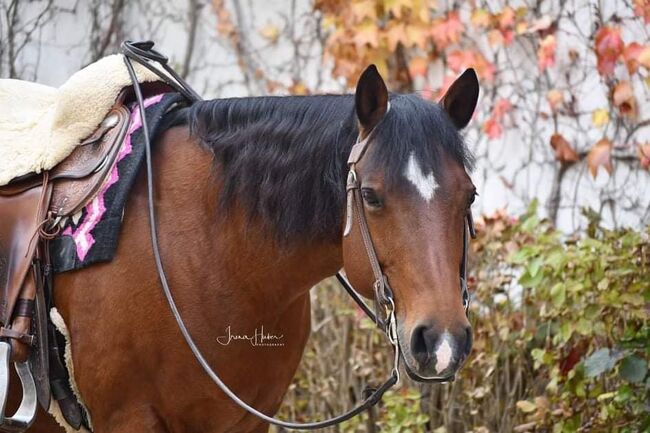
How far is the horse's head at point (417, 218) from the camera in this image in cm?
228

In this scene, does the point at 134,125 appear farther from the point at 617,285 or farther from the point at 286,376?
the point at 617,285

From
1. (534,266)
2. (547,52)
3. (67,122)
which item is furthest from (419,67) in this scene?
(67,122)

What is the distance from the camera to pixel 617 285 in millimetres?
3799

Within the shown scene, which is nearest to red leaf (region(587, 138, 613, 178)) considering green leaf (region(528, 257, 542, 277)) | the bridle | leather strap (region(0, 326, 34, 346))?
green leaf (region(528, 257, 542, 277))

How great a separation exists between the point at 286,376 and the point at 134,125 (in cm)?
80

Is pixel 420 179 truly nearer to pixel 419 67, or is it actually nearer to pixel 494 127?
pixel 494 127

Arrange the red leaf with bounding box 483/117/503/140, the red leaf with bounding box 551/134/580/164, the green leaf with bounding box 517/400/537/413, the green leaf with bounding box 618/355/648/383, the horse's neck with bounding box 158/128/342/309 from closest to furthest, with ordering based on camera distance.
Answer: the horse's neck with bounding box 158/128/342/309 → the green leaf with bounding box 618/355/648/383 → the green leaf with bounding box 517/400/537/413 → the red leaf with bounding box 551/134/580/164 → the red leaf with bounding box 483/117/503/140

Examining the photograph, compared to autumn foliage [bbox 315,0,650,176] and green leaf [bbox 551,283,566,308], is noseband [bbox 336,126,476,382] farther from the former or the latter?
autumn foliage [bbox 315,0,650,176]

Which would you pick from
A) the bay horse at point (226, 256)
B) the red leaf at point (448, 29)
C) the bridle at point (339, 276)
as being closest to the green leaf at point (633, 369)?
the bridle at point (339, 276)

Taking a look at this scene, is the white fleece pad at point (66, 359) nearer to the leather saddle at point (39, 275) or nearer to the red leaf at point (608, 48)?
the leather saddle at point (39, 275)

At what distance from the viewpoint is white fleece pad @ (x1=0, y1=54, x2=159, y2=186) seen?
2.88 metres

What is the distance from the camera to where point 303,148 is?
2.62 metres

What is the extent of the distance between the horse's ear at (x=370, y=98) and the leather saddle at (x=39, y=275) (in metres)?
0.72

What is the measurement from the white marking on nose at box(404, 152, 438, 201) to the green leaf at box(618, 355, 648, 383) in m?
1.58
